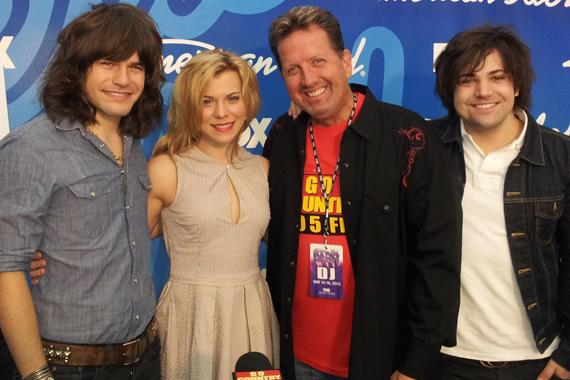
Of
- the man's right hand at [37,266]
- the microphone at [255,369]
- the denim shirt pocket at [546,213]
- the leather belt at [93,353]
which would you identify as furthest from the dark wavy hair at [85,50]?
the denim shirt pocket at [546,213]

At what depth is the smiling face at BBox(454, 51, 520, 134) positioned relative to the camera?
2029 millimetres

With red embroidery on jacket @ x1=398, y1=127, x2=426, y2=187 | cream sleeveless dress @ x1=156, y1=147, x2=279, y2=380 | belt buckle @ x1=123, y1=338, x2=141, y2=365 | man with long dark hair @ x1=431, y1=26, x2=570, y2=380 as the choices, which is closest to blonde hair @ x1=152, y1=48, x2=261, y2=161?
cream sleeveless dress @ x1=156, y1=147, x2=279, y2=380

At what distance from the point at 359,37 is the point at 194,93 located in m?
1.21

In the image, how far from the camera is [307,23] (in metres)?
2.10

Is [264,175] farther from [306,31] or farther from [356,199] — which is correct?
[306,31]

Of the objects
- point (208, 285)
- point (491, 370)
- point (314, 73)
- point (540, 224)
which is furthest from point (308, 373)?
point (314, 73)

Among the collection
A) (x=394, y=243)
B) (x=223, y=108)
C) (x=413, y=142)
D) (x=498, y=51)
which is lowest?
(x=394, y=243)

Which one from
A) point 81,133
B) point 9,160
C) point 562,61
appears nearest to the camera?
point 9,160

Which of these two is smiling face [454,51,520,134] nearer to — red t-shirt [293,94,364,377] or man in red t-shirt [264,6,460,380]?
man in red t-shirt [264,6,460,380]

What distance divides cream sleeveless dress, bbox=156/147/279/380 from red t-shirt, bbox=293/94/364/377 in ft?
0.56

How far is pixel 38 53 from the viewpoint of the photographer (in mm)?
2881

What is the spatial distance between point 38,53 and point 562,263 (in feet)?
9.29

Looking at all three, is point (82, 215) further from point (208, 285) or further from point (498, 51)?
point (498, 51)

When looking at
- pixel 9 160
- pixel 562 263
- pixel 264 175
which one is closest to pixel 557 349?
pixel 562 263
